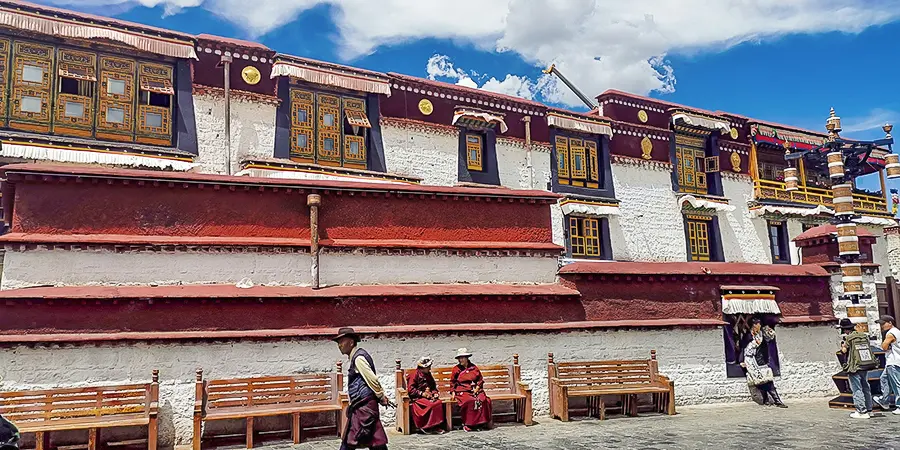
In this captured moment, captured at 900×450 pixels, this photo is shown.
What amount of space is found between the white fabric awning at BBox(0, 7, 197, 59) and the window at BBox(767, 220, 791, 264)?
69.0 ft

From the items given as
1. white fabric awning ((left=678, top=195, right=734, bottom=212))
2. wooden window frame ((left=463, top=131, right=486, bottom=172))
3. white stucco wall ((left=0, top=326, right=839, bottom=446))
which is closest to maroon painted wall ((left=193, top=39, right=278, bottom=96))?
wooden window frame ((left=463, top=131, right=486, bottom=172))

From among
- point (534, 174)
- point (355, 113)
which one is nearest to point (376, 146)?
point (355, 113)

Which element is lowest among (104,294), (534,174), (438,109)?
(104,294)

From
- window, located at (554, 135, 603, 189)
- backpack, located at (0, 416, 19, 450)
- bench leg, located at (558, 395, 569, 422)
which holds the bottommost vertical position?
bench leg, located at (558, 395, 569, 422)

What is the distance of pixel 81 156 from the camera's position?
1411 centimetres

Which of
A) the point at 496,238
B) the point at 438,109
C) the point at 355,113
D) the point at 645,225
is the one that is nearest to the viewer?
the point at 496,238

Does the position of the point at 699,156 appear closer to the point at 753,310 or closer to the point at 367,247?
the point at 753,310

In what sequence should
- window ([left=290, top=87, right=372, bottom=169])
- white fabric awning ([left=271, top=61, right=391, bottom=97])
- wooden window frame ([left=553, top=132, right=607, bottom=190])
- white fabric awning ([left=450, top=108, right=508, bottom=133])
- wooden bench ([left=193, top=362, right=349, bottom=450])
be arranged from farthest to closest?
wooden window frame ([left=553, top=132, right=607, bottom=190]) → white fabric awning ([left=450, top=108, right=508, bottom=133]) → window ([left=290, top=87, right=372, bottom=169]) → white fabric awning ([left=271, top=61, right=391, bottom=97]) → wooden bench ([left=193, top=362, right=349, bottom=450])

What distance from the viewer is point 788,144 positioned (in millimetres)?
25625

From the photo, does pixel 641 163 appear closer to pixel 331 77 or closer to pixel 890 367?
pixel 331 77

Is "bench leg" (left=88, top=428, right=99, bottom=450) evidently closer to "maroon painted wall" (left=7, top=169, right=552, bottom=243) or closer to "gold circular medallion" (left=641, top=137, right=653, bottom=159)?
"maroon painted wall" (left=7, top=169, right=552, bottom=243)

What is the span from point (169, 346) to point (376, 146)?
9.85 metres

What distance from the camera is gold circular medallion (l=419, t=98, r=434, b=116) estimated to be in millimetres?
19297

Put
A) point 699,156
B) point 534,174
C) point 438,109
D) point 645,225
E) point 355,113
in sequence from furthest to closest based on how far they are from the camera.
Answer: point 699,156
point 645,225
point 534,174
point 438,109
point 355,113
